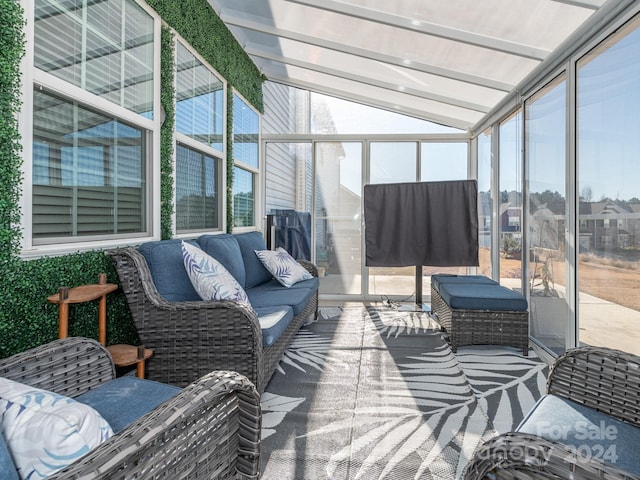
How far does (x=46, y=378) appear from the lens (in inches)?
53.0

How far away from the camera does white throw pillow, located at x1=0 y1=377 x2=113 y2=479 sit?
792mm

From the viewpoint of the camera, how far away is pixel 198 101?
3.62 metres

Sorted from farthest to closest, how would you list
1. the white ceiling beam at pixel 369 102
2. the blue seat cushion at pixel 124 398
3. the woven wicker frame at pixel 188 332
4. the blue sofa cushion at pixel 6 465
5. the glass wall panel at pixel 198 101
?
the white ceiling beam at pixel 369 102, the glass wall panel at pixel 198 101, the woven wicker frame at pixel 188 332, the blue seat cushion at pixel 124 398, the blue sofa cushion at pixel 6 465

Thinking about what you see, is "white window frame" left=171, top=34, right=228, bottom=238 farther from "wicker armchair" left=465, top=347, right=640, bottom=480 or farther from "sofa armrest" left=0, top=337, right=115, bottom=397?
"wicker armchair" left=465, top=347, right=640, bottom=480

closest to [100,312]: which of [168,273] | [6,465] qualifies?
[168,273]

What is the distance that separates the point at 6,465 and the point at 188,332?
56.7 inches

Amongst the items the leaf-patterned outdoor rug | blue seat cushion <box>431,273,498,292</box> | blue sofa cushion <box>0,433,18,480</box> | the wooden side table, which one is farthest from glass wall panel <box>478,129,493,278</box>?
blue sofa cushion <box>0,433,18,480</box>

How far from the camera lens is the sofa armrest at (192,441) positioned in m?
0.79

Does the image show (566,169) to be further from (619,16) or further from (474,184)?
(474,184)

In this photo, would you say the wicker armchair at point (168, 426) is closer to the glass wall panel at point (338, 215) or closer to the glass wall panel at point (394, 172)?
the glass wall panel at point (338, 215)

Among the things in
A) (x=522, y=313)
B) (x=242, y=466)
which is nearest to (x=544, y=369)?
(x=522, y=313)

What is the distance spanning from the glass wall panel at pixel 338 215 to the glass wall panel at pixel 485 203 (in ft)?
5.63

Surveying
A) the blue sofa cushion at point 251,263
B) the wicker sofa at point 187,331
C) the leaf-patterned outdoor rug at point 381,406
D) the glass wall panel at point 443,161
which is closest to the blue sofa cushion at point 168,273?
the wicker sofa at point 187,331

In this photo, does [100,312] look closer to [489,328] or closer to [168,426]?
[168,426]
